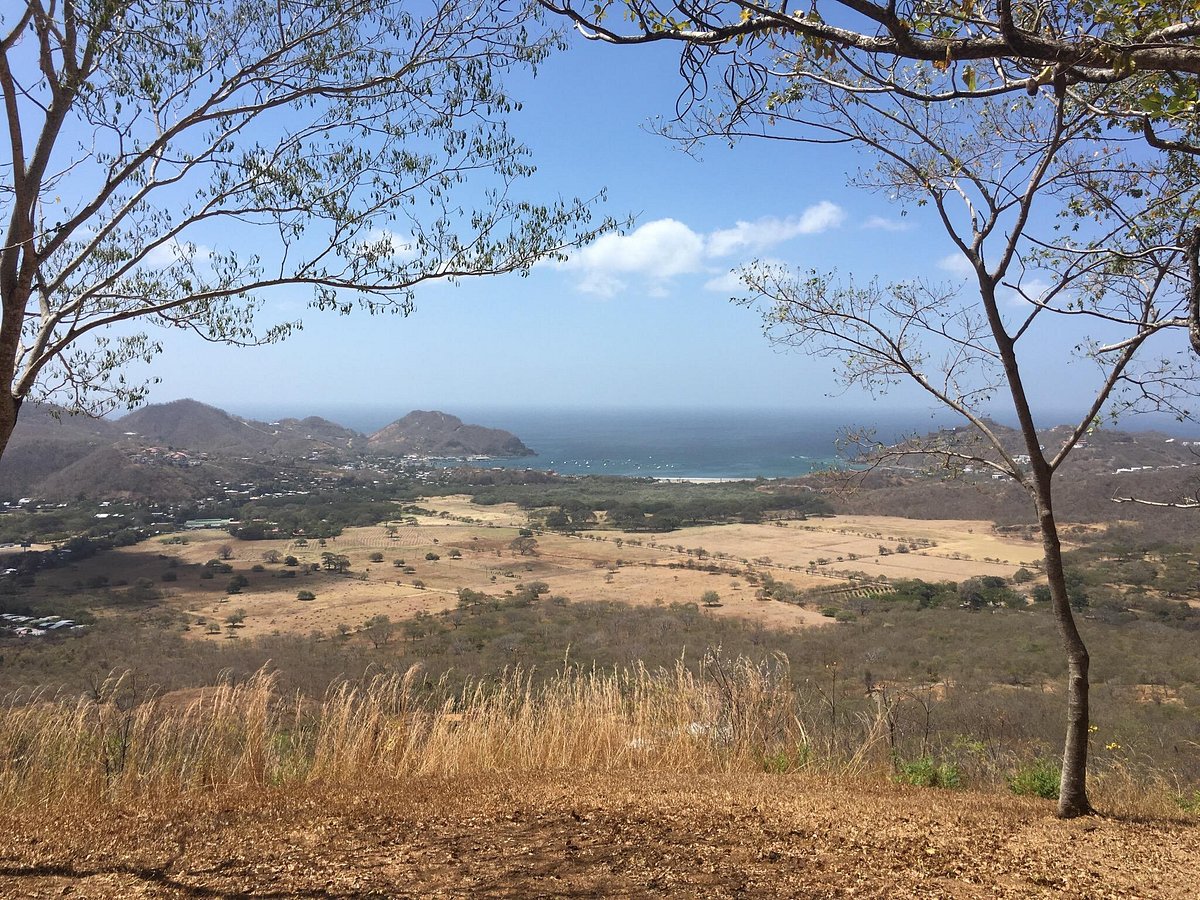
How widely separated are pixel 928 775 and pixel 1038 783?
67 centimetres

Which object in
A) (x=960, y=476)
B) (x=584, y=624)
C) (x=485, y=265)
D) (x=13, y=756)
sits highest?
(x=485, y=265)

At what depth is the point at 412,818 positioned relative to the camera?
3430mm

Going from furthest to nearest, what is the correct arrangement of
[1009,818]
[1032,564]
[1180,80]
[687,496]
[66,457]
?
[687,496], [66,457], [1032,564], [1009,818], [1180,80]

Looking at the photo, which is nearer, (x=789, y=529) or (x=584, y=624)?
(x=584, y=624)

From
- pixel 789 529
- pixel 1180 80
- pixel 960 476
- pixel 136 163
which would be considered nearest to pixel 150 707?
pixel 136 163

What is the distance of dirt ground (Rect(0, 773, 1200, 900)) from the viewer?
2.71m

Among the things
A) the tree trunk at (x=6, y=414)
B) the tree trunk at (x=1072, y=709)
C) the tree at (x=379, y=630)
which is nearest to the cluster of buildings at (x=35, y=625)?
the tree at (x=379, y=630)

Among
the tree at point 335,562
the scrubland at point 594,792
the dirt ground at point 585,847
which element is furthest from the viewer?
the tree at point 335,562

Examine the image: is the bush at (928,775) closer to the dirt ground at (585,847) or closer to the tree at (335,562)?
the dirt ground at (585,847)

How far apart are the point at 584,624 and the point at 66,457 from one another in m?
42.4

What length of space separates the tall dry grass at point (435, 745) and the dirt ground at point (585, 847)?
1.69ft

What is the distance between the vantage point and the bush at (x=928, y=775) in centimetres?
473

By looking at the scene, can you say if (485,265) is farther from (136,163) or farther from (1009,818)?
(1009,818)

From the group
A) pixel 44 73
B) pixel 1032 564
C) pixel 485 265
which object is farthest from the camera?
pixel 1032 564
